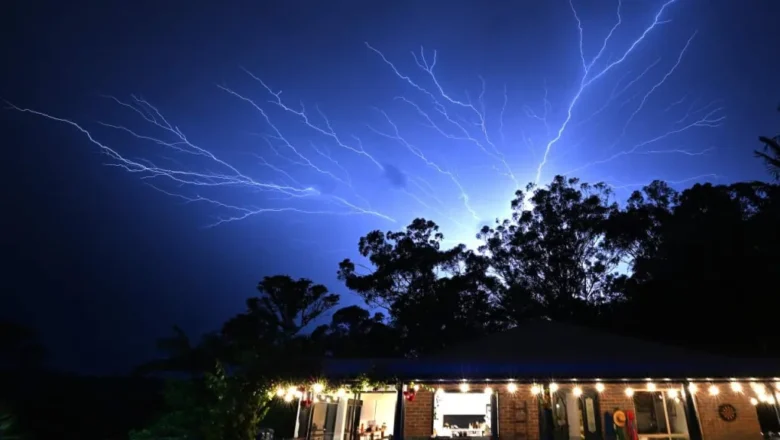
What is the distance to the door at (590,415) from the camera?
11.3 meters

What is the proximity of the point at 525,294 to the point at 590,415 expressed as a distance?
1062cm

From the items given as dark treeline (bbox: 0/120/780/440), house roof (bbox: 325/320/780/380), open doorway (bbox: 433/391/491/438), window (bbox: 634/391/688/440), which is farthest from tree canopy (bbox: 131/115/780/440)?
window (bbox: 634/391/688/440)

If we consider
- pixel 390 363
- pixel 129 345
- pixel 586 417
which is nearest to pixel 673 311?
pixel 586 417

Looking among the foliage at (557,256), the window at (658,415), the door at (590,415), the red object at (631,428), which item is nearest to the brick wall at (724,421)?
the window at (658,415)

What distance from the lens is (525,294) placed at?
2219cm

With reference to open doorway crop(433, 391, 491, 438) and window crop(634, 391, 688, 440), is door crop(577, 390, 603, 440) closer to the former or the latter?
window crop(634, 391, 688, 440)

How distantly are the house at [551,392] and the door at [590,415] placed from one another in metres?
0.03

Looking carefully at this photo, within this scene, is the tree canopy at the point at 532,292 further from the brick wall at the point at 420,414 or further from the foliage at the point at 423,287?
the brick wall at the point at 420,414

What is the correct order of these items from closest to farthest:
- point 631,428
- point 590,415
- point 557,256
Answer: point 631,428, point 590,415, point 557,256

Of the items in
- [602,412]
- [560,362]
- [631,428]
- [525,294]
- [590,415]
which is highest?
[525,294]

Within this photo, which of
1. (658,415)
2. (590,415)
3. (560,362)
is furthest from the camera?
(590,415)

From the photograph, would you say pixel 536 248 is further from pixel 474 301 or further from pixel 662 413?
pixel 662 413

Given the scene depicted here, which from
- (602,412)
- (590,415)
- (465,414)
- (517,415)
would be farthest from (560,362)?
(465,414)

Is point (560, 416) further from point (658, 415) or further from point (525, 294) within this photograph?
point (525, 294)
